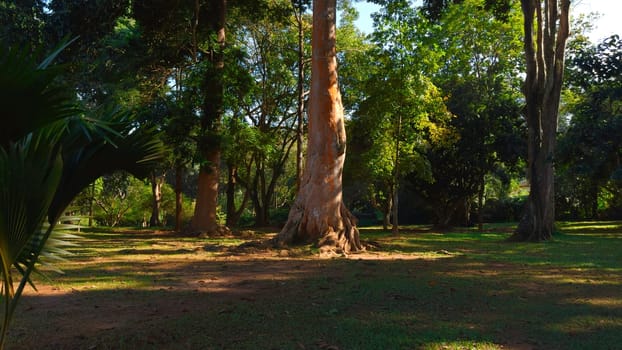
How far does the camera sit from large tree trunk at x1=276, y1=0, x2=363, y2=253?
41.7ft

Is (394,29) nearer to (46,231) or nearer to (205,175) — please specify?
(205,175)

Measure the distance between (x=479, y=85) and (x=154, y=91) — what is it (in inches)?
690

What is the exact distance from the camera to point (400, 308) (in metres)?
5.92

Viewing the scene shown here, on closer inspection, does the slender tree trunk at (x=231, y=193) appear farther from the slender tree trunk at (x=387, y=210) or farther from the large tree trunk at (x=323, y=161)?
the large tree trunk at (x=323, y=161)

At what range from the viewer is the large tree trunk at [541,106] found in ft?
57.1

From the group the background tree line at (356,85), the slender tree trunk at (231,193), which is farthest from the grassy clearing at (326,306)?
the slender tree trunk at (231,193)

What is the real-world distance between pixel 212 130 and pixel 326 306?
1342 cm

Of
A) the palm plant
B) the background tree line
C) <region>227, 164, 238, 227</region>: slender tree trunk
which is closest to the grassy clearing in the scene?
the palm plant

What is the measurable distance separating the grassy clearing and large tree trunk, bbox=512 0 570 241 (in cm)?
673

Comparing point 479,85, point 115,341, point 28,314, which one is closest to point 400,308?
point 115,341

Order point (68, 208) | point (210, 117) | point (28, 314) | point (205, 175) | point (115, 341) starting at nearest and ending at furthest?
point (68, 208) → point (115, 341) → point (28, 314) → point (210, 117) → point (205, 175)

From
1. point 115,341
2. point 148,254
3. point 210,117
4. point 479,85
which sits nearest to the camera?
point 115,341

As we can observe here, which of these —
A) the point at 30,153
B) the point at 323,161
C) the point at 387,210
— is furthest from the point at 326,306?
the point at 387,210

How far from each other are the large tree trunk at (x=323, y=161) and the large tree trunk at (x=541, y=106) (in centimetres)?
775
